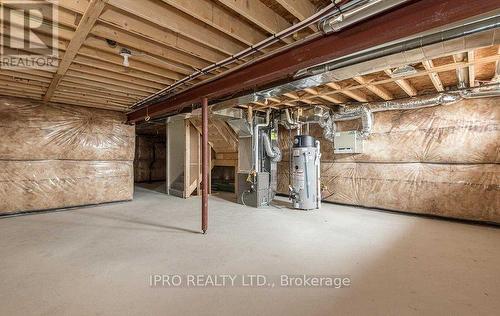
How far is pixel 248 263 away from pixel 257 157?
306 cm

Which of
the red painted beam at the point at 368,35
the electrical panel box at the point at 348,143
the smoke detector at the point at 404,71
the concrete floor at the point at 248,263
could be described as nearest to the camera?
the red painted beam at the point at 368,35

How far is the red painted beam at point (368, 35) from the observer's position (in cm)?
144

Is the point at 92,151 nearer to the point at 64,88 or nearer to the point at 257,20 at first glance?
the point at 64,88

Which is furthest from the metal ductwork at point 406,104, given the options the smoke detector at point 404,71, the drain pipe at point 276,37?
the drain pipe at point 276,37

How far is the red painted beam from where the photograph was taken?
144 centimetres

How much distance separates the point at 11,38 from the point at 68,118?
2.90 m

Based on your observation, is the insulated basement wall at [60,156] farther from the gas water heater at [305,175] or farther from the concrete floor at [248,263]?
the gas water heater at [305,175]

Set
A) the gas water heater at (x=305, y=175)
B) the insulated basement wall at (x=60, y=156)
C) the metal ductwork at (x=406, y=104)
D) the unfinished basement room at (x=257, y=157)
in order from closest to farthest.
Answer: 1. the unfinished basement room at (x=257, y=157)
2. the metal ductwork at (x=406, y=104)
3. the insulated basement wall at (x=60, y=156)
4. the gas water heater at (x=305, y=175)

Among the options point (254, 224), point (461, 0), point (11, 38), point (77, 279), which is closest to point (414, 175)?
point (254, 224)

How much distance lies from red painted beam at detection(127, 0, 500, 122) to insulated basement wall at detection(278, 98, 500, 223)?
10.5ft

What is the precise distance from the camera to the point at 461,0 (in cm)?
141

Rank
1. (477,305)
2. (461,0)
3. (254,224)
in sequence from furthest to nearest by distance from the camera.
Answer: (254,224) < (477,305) < (461,0)

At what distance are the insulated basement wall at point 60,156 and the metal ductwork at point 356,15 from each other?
5.05m

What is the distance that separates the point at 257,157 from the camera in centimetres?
515
